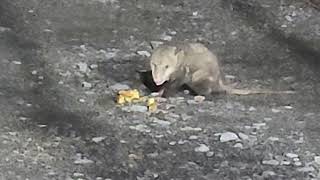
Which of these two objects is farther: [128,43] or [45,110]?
[128,43]

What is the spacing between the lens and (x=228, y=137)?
4059 mm

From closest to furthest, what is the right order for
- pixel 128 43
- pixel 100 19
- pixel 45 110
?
pixel 45 110, pixel 128 43, pixel 100 19


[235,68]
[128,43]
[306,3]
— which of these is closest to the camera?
[235,68]

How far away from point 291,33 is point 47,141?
2.21 meters

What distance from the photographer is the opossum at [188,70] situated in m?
4.39

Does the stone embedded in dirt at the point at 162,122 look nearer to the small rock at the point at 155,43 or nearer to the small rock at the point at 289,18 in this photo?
the small rock at the point at 155,43

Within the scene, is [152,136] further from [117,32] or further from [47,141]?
[117,32]

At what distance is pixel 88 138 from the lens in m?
4.02

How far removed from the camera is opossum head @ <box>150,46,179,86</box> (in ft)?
14.4

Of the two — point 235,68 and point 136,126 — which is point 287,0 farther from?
point 136,126

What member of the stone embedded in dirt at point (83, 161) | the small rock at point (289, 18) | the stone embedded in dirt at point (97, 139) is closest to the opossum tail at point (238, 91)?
the stone embedded in dirt at point (97, 139)

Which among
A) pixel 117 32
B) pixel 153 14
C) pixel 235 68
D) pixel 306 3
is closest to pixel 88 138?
pixel 235 68

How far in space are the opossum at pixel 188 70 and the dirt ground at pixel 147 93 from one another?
0.23 feet

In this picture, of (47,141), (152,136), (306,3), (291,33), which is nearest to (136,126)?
(152,136)
